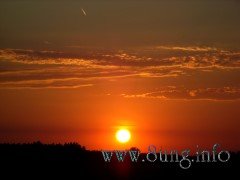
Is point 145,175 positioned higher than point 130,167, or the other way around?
point 130,167

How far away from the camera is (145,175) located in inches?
3583

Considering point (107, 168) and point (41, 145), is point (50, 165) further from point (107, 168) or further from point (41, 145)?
point (41, 145)

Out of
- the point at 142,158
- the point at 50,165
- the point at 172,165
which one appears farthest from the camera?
the point at 142,158

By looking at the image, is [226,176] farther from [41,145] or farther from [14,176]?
[41,145]

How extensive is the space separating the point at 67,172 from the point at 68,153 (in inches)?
1217

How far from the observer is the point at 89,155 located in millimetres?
123500

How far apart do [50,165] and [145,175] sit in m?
18.3

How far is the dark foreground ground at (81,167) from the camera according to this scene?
88.4m

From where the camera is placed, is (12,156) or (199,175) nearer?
(199,175)

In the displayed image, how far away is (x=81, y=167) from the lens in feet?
328

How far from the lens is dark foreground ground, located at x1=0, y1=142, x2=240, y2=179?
3479 inches

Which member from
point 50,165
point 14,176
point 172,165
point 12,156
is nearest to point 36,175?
point 14,176

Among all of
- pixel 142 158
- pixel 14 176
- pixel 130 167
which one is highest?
pixel 142 158

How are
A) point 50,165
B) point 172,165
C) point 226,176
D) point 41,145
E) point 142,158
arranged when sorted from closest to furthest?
point 226,176
point 50,165
point 172,165
point 142,158
point 41,145
